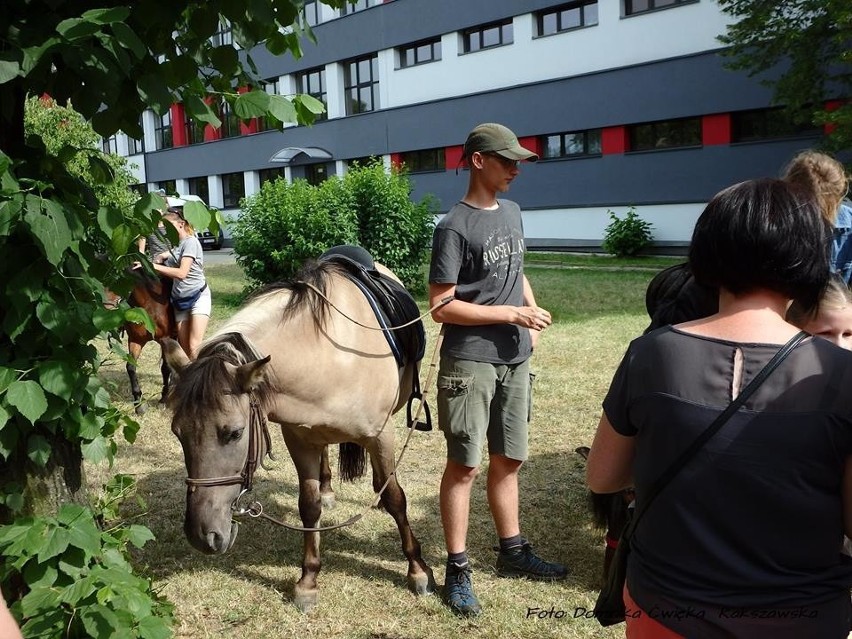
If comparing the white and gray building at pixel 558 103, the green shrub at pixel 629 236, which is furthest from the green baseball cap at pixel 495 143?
the green shrub at pixel 629 236

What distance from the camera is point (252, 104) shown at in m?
2.26

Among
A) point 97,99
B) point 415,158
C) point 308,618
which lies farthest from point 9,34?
point 415,158

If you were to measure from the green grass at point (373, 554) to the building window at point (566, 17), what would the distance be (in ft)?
57.5

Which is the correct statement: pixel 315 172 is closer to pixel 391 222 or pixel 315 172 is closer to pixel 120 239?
pixel 391 222

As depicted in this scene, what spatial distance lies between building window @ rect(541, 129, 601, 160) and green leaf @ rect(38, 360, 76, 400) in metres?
20.8

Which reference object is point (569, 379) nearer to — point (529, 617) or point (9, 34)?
point (529, 617)

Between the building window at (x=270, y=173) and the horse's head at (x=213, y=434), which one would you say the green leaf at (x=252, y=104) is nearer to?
the horse's head at (x=213, y=434)

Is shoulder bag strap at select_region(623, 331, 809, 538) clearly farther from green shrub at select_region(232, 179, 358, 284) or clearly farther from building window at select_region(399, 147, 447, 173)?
building window at select_region(399, 147, 447, 173)

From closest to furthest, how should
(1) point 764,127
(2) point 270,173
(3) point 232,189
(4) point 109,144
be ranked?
(1) point 764,127
(4) point 109,144
(2) point 270,173
(3) point 232,189

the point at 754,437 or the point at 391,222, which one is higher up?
the point at 391,222

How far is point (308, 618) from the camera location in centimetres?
340

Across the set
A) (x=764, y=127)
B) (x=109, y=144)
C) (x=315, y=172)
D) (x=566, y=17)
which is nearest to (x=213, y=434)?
(x=764, y=127)

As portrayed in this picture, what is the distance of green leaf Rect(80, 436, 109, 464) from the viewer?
2.42 metres

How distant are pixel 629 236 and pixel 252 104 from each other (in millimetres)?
18646
